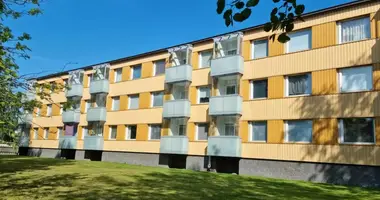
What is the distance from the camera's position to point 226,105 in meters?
26.6

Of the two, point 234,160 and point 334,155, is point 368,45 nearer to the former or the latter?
point 334,155

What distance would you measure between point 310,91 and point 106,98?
22.5 meters

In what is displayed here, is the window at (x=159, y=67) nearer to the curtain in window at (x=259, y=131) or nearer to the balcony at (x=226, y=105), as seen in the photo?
the balcony at (x=226, y=105)

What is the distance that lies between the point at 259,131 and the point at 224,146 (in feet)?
9.05

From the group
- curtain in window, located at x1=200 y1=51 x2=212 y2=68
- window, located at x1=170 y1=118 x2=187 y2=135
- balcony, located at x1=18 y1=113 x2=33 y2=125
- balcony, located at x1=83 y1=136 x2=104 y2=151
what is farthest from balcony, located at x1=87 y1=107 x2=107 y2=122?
balcony, located at x1=18 y1=113 x2=33 y2=125

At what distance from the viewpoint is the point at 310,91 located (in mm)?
23516

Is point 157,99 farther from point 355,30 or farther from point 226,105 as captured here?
point 355,30

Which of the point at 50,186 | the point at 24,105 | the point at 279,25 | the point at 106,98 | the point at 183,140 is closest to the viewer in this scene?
the point at 279,25

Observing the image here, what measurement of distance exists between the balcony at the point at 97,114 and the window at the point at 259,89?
17591 mm

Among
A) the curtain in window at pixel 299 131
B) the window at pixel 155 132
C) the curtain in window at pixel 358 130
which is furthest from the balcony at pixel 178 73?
the curtain in window at pixel 358 130

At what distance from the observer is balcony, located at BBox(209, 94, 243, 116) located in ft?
85.8

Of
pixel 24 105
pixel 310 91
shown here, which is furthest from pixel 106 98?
pixel 24 105

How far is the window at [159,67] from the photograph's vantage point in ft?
111

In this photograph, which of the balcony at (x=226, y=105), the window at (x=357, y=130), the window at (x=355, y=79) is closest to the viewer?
the window at (x=357, y=130)
